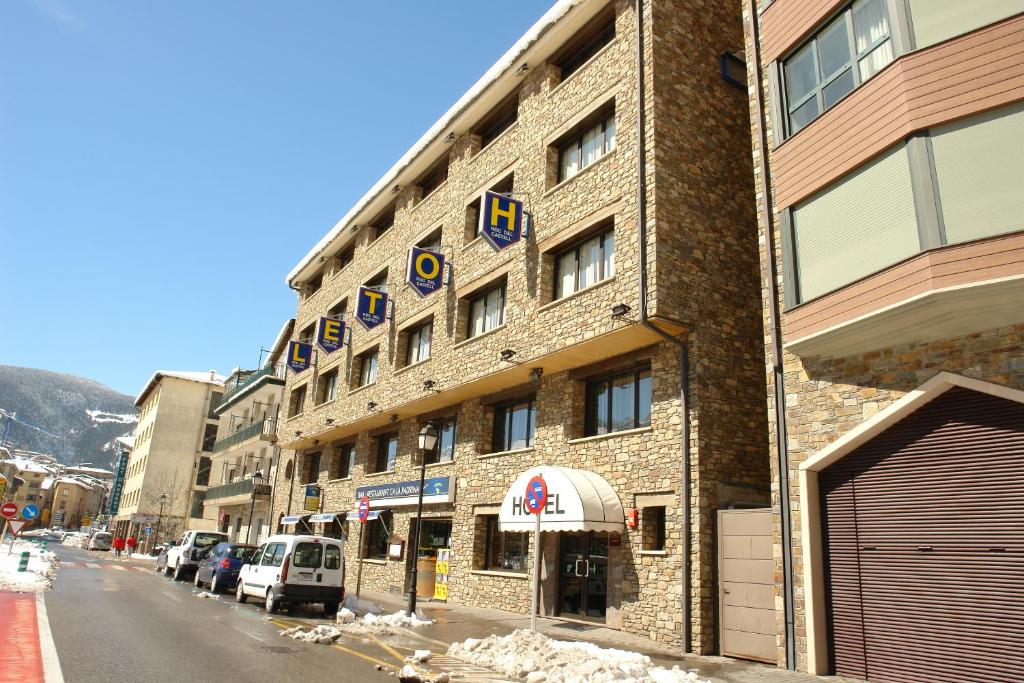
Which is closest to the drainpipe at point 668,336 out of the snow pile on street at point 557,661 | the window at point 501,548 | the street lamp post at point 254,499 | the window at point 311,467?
the snow pile on street at point 557,661

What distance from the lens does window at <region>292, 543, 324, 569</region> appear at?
683 inches

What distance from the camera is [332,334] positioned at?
3219cm

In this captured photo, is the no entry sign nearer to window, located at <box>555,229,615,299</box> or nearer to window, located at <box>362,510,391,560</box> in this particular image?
window, located at <box>555,229,615,299</box>

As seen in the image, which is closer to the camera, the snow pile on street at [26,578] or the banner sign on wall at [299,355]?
the snow pile on street at [26,578]

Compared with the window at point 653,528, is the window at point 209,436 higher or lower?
higher

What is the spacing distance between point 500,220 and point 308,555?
10.0 meters

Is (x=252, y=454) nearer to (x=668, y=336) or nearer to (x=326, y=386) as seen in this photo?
(x=326, y=386)

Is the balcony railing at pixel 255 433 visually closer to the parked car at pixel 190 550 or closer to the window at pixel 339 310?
the window at pixel 339 310

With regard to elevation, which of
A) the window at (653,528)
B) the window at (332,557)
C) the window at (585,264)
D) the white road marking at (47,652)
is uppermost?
the window at (585,264)

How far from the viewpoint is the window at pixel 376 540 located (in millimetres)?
27442

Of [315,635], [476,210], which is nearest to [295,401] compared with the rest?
[476,210]

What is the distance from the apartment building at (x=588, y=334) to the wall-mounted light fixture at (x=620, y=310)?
54 millimetres

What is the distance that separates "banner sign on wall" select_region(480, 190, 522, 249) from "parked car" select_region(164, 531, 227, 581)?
16680mm

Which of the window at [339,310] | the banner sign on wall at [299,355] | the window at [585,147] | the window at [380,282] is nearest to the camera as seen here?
the window at [585,147]
